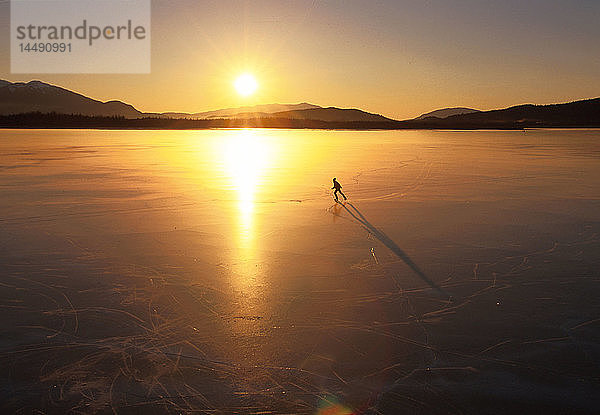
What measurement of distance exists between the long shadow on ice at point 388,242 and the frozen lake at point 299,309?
0.05 metres

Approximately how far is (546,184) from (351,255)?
11.3 metres

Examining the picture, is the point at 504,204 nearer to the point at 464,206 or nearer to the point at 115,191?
the point at 464,206

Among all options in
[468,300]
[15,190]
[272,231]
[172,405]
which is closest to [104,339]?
[172,405]

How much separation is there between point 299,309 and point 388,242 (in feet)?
11.4

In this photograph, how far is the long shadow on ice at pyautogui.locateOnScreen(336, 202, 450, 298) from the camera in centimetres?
656

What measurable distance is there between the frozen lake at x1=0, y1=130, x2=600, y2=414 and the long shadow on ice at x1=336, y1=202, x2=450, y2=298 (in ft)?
0.16

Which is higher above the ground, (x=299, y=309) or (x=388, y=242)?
(x=388, y=242)

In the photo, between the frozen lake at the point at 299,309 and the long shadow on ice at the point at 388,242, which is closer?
the frozen lake at the point at 299,309

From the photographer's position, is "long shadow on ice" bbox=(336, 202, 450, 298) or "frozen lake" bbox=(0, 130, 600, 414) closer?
"frozen lake" bbox=(0, 130, 600, 414)

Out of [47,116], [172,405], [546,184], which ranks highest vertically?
[47,116]

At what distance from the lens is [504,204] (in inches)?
501

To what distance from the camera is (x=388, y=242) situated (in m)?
8.72

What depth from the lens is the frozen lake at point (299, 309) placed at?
13.1ft

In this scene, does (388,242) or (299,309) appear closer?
(299,309)
